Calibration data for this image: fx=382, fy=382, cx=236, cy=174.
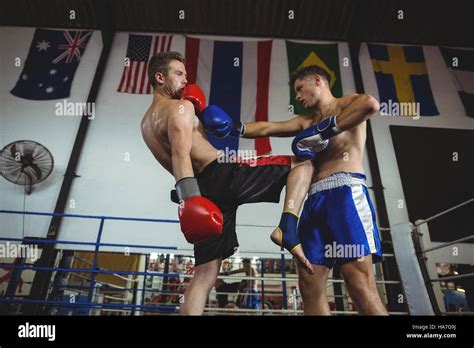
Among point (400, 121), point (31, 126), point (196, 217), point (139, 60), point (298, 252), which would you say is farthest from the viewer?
point (139, 60)

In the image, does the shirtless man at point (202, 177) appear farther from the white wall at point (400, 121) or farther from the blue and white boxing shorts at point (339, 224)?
the white wall at point (400, 121)

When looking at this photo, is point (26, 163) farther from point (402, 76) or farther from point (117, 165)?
point (402, 76)

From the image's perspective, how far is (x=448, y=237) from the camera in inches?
149

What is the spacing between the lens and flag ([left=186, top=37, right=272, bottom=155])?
4258 millimetres

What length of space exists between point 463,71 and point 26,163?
492cm

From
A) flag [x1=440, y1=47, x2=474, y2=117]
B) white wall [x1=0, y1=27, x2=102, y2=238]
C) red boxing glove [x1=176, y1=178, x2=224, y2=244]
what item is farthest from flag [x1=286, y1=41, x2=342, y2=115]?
red boxing glove [x1=176, y1=178, x2=224, y2=244]

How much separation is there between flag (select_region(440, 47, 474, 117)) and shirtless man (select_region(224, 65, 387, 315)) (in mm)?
3302

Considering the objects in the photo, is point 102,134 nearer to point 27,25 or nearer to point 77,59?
point 77,59

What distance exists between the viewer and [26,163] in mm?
3547

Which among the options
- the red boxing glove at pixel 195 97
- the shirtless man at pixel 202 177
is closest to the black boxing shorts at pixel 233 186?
the shirtless man at pixel 202 177

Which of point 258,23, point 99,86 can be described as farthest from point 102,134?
point 258,23

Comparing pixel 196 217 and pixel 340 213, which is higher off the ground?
pixel 340 213

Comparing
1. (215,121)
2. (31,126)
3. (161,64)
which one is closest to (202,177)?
(215,121)
